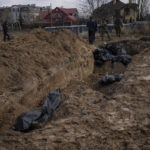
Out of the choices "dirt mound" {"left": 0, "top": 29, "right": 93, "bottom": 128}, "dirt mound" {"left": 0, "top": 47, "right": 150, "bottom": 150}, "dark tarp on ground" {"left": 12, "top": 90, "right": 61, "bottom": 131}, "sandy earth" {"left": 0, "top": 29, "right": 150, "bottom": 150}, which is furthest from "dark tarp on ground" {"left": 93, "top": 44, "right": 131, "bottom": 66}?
"dark tarp on ground" {"left": 12, "top": 90, "right": 61, "bottom": 131}

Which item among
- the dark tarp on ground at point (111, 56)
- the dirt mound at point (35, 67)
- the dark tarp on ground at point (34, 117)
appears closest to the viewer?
the dark tarp on ground at point (34, 117)

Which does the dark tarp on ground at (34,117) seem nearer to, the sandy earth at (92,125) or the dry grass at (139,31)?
the sandy earth at (92,125)

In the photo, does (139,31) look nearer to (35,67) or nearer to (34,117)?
(35,67)

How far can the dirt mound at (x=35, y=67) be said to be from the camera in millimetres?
4412

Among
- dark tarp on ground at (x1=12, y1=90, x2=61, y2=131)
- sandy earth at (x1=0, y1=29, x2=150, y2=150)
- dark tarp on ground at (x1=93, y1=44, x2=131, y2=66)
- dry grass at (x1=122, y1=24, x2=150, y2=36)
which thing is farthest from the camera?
dry grass at (x1=122, y1=24, x2=150, y2=36)

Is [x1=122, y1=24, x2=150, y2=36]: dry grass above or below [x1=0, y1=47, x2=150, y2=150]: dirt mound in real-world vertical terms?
above

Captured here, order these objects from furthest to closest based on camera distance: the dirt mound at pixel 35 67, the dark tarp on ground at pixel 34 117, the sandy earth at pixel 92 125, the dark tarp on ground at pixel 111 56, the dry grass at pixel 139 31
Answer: the dry grass at pixel 139 31 → the dark tarp on ground at pixel 111 56 → the dirt mound at pixel 35 67 → the dark tarp on ground at pixel 34 117 → the sandy earth at pixel 92 125

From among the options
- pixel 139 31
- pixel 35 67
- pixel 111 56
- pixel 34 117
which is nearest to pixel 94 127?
pixel 34 117

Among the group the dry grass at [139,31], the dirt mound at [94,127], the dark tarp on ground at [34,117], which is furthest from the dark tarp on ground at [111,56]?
the dry grass at [139,31]

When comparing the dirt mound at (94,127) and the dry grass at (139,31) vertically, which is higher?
the dry grass at (139,31)

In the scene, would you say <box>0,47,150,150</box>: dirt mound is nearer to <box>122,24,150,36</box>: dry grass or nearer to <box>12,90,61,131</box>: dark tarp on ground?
<box>12,90,61,131</box>: dark tarp on ground

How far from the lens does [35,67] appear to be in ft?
18.5

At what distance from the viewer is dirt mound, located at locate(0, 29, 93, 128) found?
174 inches

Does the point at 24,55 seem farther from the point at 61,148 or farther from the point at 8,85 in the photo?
the point at 61,148
